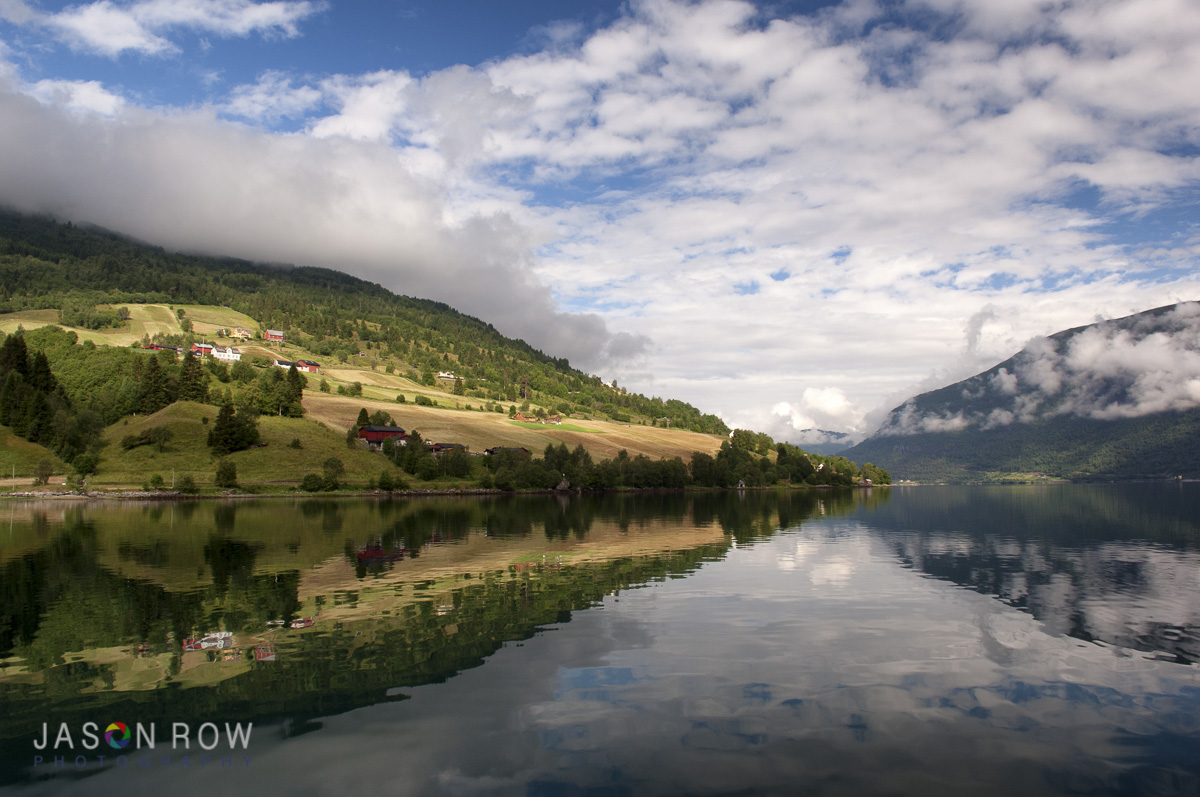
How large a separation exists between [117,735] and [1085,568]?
47.3 metres

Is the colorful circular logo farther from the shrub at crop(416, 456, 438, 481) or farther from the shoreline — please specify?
the shrub at crop(416, 456, 438, 481)

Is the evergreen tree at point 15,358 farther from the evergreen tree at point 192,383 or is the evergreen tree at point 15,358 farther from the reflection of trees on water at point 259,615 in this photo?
the reflection of trees on water at point 259,615

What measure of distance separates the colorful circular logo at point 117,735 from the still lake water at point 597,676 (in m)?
0.11

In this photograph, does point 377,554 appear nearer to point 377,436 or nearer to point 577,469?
point 577,469

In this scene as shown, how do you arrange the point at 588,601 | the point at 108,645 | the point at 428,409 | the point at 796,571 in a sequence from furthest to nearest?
the point at 428,409, the point at 796,571, the point at 588,601, the point at 108,645

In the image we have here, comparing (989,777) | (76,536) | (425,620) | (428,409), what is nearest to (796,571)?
(425,620)

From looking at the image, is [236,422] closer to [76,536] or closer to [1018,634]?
[76,536]

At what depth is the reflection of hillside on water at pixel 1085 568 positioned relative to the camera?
24500mm

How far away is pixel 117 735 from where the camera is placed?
1434 centimetres

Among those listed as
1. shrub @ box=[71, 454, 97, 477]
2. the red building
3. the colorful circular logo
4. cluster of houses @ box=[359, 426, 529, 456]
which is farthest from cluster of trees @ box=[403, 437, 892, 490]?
the colorful circular logo

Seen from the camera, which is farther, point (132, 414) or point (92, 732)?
point (132, 414)

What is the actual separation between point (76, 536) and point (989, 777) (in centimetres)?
6587

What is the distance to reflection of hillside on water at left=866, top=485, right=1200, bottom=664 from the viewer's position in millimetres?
24500

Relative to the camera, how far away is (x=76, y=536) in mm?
53625
